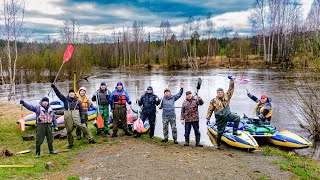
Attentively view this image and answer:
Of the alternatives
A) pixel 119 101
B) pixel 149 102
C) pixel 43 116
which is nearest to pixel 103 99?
pixel 119 101

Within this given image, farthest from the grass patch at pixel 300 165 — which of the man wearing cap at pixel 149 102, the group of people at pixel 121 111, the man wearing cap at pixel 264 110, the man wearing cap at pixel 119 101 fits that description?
the man wearing cap at pixel 119 101

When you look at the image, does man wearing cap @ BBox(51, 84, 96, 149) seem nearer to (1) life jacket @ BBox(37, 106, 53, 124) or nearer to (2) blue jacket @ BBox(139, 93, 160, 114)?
(1) life jacket @ BBox(37, 106, 53, 124)

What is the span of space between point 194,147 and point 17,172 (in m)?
4.71

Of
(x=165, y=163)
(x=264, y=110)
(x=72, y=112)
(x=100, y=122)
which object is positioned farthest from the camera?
(x=264, y=110)

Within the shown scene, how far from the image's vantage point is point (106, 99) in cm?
969

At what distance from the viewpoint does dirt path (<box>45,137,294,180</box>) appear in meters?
6.43

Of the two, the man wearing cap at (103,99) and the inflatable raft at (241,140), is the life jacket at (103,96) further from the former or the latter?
the inflatable raft at (241,140)

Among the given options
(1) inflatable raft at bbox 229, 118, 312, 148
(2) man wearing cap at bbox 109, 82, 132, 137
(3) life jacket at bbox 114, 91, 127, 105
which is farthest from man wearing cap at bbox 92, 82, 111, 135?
(1) inflatable raft at bbox 229, 118, 312, 148

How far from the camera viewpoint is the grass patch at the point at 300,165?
684 cm

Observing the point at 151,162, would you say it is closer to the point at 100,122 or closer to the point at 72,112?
the point at 72,112

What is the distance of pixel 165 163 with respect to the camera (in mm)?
7129

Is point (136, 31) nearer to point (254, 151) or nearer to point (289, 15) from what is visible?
point (289, 15)

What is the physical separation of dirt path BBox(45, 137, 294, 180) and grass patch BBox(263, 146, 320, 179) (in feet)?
0.70

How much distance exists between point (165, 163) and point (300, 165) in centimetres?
327
